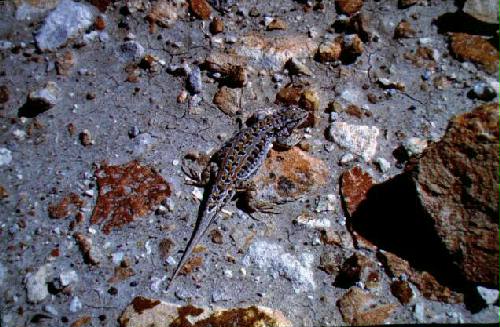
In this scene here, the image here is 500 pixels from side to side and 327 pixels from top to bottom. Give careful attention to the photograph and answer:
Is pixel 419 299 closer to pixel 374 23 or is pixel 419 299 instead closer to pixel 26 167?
pixel 374 23

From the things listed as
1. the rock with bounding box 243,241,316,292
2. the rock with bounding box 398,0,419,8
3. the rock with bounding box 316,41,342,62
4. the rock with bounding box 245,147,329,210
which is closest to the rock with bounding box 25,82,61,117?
the rock with bounding box 245,147,329,210

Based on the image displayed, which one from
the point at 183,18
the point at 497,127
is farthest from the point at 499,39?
the point at 183,18

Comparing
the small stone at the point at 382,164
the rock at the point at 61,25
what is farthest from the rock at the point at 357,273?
the rock at the point at 61,25

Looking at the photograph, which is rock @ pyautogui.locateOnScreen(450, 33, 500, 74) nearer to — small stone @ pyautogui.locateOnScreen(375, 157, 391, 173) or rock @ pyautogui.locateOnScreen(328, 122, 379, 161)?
rock @ pyautogui.locateOnScreen(328, 122, 379, 161)

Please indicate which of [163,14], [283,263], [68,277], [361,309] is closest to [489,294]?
[361,309]

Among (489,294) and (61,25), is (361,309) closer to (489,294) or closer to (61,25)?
(489,294)

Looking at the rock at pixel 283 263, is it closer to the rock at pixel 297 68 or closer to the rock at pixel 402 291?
the rock at pixel 402 291
